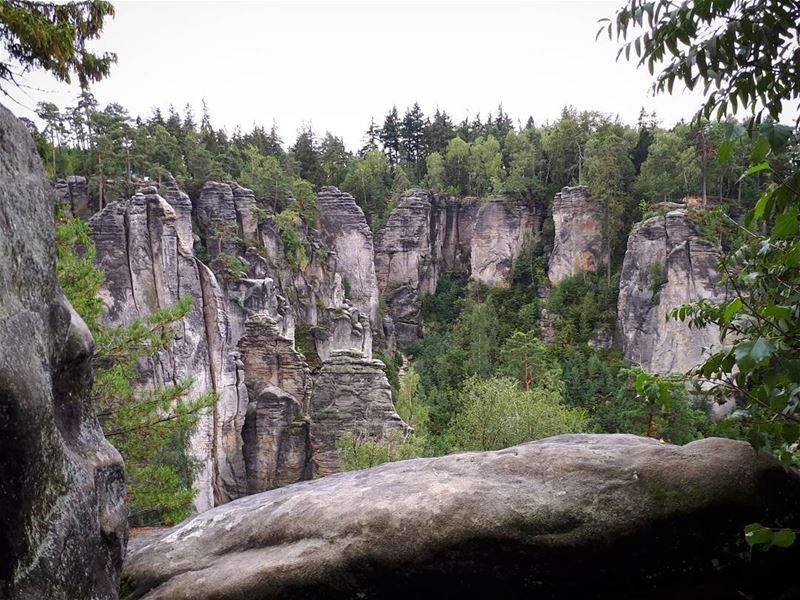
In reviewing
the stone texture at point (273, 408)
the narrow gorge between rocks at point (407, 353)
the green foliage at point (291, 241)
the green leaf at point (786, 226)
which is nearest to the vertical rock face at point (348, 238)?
the narrow gorge between rocks at point (407, 353)

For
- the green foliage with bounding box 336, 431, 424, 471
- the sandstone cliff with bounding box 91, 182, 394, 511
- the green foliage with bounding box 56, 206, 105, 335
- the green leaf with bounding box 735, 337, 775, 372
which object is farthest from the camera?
the sandstone cliff with bounding box 91, 182, 394, 511

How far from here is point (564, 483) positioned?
4734mm

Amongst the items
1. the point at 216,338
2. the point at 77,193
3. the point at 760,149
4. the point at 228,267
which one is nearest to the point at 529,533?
the point at 760,149

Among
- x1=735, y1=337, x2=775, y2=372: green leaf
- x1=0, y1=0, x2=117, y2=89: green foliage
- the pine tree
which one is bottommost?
x1=735, y1=337, x2=775, y2=372: green leaf

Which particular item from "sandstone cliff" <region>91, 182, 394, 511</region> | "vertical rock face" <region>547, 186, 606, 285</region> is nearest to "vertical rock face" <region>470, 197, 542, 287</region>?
"vertical rock face" <region>547, 186, 606, 285</region>

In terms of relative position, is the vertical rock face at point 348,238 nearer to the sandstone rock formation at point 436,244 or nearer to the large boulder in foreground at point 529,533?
the sandstone rock formation at point 436,244

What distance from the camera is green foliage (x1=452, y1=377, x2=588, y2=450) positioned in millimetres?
21641

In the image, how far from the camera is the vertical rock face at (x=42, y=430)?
3.33 metres

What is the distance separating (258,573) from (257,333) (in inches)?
909

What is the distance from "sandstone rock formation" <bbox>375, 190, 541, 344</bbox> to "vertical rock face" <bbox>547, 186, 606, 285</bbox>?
18.8ft

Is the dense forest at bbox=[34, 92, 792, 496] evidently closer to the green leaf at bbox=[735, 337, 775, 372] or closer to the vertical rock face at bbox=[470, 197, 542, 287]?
the vertical rock face at bbox=[470, 197, 542, 287]

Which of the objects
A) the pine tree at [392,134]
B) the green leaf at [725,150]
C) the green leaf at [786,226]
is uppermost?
the pine tree at [392,134]

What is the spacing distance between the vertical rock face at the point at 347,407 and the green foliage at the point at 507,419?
2.97m

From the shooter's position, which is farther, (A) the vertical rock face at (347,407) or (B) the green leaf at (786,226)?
(A) the vertical rock face at (347,407)
